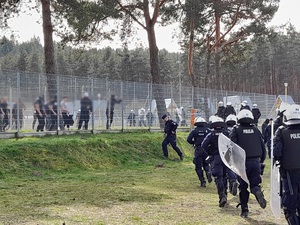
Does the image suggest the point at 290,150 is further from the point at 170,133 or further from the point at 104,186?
the point at 170,133

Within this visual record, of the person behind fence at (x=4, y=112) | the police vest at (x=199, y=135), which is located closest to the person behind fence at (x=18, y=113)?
the person behind fence at (x=4, y=112)

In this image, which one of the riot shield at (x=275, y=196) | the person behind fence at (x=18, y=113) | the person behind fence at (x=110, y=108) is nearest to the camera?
the riot shield at (x=275, y=196)

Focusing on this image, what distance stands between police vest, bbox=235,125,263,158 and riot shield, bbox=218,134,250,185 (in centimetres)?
15

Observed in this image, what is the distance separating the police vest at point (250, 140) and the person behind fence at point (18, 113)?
10.1 m

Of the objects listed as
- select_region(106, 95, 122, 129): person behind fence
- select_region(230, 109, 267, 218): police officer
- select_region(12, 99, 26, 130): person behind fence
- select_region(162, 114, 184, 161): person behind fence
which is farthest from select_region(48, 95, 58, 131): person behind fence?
select_region(230, 109, 267, 218): police officer

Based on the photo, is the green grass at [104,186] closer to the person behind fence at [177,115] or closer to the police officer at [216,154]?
the police officer at [216,154]

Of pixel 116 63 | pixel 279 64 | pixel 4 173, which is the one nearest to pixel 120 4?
pixel 4 173

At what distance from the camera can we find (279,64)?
300ft

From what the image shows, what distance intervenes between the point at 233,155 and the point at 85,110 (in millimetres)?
11490

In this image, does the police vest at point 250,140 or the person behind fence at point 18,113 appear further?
the person behind fence at point 18,113

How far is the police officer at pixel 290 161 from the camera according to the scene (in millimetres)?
7422

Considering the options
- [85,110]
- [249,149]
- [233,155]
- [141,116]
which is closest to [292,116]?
[249,149]

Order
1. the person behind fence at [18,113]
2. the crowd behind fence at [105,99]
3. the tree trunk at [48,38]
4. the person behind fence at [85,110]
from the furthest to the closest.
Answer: the tree trunk at [48,38]
the person behind fence at [85,110]
the crowd behind fence at [105,99]
the person behind fence at [18,113]

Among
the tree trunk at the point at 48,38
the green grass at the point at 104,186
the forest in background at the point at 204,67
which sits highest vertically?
the forest in background at the point at 204,67
